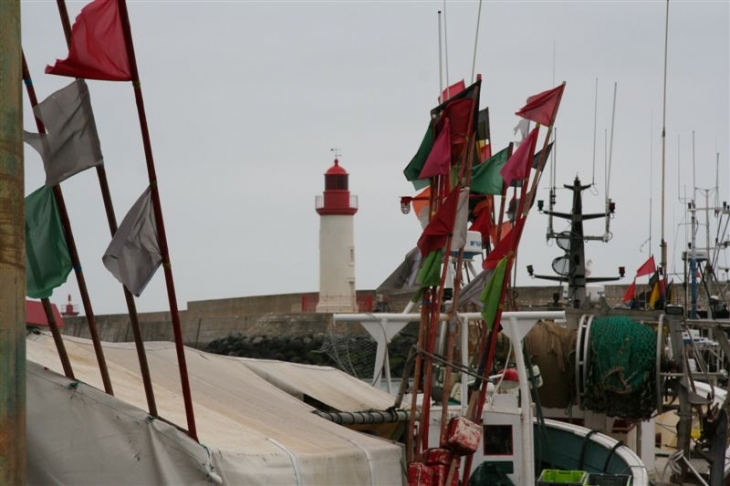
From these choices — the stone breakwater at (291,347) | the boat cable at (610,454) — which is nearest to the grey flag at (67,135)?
the boat cable at (610,454)

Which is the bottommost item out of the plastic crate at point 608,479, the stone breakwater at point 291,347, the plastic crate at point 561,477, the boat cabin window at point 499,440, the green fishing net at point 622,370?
the stone breakwater at point 291,347

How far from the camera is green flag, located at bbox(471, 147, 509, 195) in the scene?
12.2 metres

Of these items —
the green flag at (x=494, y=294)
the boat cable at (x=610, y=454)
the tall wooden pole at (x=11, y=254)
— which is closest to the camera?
the tall wooden pole at (x=11, y=254)

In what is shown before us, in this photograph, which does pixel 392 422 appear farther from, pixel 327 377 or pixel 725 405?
pixel 725 405

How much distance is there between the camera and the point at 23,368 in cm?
403

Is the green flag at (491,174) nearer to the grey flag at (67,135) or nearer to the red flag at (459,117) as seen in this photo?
the red flag at (459,117)

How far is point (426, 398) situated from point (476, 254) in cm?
315

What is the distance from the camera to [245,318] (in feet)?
173

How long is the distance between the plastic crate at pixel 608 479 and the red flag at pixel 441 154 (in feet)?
15.1

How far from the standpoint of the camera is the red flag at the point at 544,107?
10.8 m

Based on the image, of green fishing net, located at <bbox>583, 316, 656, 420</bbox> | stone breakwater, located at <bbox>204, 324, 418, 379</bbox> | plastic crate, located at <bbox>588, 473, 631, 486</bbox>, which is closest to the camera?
plastic crate, located at <bbox>588, 473, 631, 486</bbox>

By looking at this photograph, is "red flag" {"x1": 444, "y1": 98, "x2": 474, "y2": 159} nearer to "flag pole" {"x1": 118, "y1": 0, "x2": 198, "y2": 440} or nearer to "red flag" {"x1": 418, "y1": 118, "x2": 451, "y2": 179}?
"red flag" {"x1": 418, "y1": 118, "x2": 451, "y2": 179}

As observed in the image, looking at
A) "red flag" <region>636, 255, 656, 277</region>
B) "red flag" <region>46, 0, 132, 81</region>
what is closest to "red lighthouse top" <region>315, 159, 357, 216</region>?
"red flag" <region>636, 255, 656, 277</region>

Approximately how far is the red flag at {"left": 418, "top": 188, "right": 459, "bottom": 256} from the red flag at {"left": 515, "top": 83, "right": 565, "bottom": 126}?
42.3 inches
